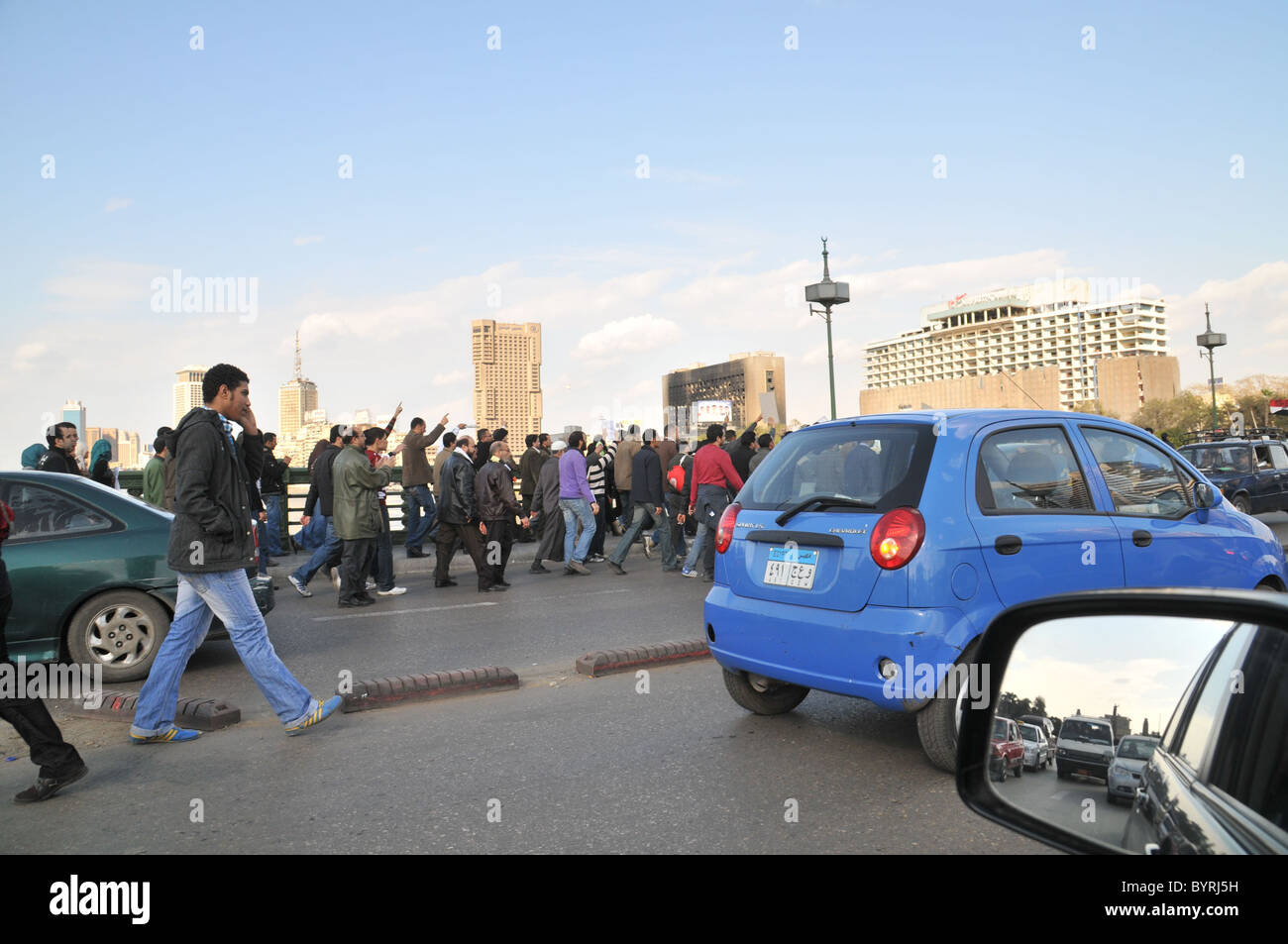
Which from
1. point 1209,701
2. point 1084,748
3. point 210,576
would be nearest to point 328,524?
point 210,576

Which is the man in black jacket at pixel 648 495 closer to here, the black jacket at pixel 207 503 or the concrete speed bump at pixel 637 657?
the concrete speed bump at pixel 637 657

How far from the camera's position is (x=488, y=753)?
517 centimetres

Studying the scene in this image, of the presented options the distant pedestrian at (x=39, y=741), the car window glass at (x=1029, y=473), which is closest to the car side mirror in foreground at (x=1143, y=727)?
the car window glass at (x=1029, y=473)

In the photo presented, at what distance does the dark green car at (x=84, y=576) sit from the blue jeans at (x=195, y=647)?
177cm

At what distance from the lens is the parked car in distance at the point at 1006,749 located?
1.74 meters

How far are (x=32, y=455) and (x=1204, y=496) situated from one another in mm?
11611

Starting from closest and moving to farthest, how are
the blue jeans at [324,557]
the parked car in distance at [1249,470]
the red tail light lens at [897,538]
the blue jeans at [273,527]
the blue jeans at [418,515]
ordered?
1. the red tail light lens at [897,538]
2. the blue jeans at [324,557]
3. the blue jeans at [418,515]
4. the blue jeans at [273,527]
5. the parked car in distance at [1249,470]

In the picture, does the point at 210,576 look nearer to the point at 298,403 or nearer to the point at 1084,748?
the point at 1084,748

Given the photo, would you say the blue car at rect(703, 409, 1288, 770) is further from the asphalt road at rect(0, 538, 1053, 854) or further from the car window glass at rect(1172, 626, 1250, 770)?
the car window glass at rect(1172, 626, 1250, 770)

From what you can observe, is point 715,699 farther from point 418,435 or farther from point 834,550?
point 418,435

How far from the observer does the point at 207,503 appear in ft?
18.4

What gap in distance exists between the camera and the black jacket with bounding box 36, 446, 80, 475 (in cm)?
1081
